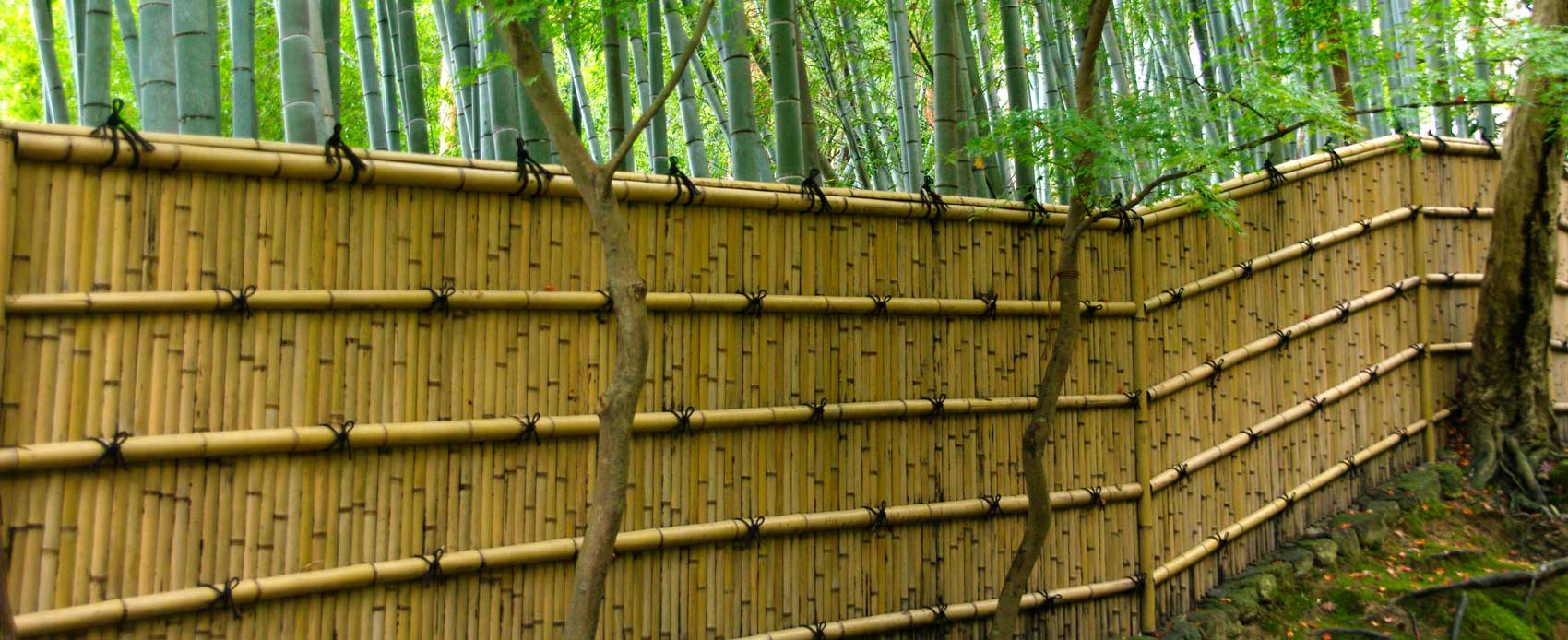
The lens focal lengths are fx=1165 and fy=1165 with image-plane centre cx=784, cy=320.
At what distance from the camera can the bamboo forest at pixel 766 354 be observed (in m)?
2.55

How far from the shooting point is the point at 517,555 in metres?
2.98

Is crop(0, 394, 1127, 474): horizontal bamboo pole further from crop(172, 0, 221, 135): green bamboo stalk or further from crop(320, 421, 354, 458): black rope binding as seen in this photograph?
crop(172, 0, 221, 135): green bamboo stalk

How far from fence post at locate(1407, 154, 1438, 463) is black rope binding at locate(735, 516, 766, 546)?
3.66 meters

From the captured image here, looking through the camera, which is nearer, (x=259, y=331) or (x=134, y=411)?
(x=134, y=411)

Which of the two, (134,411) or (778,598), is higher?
(134,411)

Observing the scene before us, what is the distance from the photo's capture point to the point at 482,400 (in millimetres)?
2980

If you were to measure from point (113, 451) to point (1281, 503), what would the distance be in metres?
4.17

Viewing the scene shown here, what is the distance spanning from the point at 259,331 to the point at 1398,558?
14.5ft

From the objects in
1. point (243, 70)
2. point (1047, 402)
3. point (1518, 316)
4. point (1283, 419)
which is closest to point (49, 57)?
point (243, 70)

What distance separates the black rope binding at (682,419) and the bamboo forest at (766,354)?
21mm

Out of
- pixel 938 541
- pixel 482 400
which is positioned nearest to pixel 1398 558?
pixel 938 541

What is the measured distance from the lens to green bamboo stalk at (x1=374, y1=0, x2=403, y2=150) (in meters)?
5.25

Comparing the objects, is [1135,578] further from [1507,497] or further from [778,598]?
[1507,497]

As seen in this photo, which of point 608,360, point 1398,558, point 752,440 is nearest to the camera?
point 608,360
